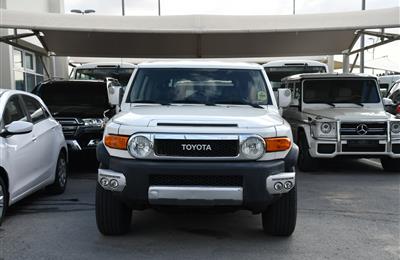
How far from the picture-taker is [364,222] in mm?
6375

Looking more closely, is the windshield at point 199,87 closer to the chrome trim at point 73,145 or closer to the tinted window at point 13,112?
the tinted window at point 13,112

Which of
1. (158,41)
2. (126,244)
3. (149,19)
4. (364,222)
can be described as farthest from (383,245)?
(158,41)

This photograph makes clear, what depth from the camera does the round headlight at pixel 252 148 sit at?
4.96 m

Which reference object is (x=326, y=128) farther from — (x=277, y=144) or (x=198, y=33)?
(x=277, y=144)

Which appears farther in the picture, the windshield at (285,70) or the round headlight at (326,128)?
the windshield at (285,70)

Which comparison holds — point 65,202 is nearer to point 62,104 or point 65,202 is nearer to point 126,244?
point 126,244

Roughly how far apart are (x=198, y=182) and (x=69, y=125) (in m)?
5.08

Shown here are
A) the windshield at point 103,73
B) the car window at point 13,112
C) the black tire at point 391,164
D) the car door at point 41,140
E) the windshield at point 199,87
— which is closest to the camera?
the windshield at point 199,87

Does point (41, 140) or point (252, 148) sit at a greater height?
point (252, 148)

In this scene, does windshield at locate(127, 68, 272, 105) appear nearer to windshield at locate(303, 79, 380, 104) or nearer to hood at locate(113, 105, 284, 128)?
hood at locate(113, 105, 284, 128)

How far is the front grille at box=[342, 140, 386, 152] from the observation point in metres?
9.68

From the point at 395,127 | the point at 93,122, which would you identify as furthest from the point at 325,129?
the point at 93,122

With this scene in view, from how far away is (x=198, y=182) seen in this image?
4.93 metres

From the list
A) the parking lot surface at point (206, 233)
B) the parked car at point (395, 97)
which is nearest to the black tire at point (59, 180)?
the parking lot surface at point (206, 233)
